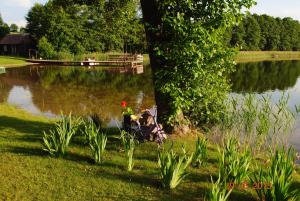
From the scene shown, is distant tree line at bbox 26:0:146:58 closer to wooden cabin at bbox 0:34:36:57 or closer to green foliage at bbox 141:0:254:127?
wooden cabin at bbox 0:34:36:57

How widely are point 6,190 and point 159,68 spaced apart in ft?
16.5

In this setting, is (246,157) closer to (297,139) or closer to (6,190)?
(6,190)

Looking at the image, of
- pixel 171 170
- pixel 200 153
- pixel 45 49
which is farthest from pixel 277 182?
pixel 45 49

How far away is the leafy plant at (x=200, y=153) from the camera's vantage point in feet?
25.5

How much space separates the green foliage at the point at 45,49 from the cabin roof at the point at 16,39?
14.5 m

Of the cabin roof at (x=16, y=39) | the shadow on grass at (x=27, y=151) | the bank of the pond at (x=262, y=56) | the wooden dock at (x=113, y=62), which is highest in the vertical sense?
the cabin roof at (x=16, y=39)

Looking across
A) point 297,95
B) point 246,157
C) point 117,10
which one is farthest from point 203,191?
point 297,95

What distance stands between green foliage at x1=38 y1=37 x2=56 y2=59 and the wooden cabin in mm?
13657

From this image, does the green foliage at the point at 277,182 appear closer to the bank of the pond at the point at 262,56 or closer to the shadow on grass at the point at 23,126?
the shadow on grass at the point at 23,126

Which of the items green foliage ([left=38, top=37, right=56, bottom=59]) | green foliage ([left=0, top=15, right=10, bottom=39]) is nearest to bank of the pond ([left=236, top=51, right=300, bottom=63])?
green foliage ([left=38, top=37, right=56, bottom=59])

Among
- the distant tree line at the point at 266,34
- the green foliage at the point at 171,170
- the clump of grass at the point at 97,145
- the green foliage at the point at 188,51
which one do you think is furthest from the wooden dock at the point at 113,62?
the green foliage at the point at 171,170

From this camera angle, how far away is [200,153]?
7.91 metres

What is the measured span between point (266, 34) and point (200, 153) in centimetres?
11239

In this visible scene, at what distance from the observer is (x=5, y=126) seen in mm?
12141
